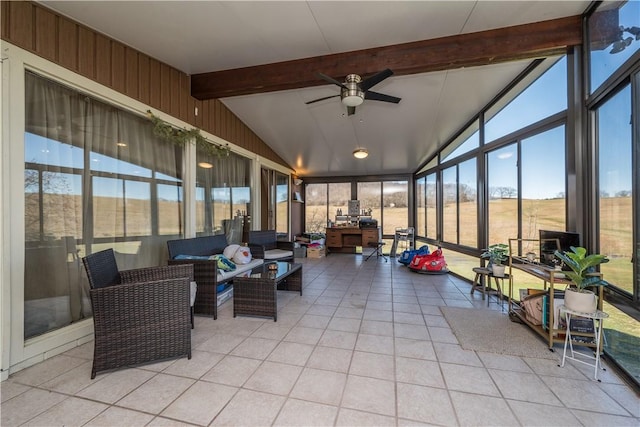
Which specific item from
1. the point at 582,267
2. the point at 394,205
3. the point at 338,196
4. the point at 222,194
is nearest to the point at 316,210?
the point at 338,196

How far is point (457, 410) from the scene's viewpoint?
1.57 metres

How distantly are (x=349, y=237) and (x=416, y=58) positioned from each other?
218 inches

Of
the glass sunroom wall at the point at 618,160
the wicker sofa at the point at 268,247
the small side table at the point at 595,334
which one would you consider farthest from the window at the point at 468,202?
the wicker sofa at the point at 268,247

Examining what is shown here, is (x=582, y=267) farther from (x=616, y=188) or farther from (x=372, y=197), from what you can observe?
(x=372, y=197)

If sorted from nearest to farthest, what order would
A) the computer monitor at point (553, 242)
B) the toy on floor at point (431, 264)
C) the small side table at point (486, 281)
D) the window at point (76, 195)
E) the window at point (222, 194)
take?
the window at point (76, 195) → the computer monitor at point (553, 242) → the small side table at point (486, 281) → the window at point (222, 194) → the toy on floor at point (431, 264)

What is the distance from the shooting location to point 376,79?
2.88 metres

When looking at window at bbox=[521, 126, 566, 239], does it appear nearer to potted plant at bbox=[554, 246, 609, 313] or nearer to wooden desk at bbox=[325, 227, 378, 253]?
potted plant at bbox=[554, 246, 609, 313]

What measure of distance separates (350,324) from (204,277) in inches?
65.1

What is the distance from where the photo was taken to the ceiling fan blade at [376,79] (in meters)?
2.78

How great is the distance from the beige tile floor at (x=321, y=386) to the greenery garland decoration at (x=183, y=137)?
2378mm

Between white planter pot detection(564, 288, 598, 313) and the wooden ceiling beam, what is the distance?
7.45 ft

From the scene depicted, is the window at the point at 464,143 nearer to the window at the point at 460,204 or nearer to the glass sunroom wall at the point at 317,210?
the window at the point at 460,204

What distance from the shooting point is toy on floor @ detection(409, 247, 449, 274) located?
5141 mm

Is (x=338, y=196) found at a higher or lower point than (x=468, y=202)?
higher
